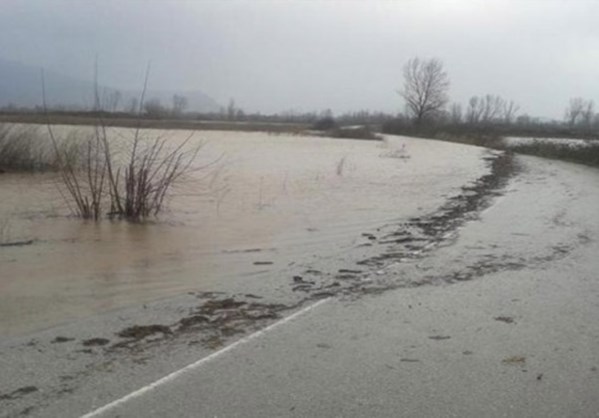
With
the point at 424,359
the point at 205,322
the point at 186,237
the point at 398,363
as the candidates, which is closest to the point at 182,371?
the point at 205,322

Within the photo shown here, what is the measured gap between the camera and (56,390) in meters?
5.28

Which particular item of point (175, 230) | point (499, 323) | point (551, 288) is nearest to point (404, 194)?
point (175, 230)

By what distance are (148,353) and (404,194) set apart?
18.9 metres

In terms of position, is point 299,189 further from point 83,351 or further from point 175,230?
point 83,351

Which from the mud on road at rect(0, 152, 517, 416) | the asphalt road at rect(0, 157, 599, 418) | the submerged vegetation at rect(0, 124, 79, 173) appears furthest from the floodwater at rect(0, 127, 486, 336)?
the asphalt road at rect(0, 157, 599, 418)

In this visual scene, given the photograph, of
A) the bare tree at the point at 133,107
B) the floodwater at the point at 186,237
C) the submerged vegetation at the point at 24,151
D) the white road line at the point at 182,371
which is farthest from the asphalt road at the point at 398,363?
the submerged vegetation at the point at 24,151

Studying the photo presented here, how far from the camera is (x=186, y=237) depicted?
1405 centimetres

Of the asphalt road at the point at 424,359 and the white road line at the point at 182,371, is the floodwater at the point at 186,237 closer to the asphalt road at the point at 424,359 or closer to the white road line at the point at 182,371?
the white road line at the point at 182,371

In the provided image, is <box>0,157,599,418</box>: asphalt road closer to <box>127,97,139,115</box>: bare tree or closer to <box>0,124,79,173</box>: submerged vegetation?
<box>127,97,139,115</box>: bare tree

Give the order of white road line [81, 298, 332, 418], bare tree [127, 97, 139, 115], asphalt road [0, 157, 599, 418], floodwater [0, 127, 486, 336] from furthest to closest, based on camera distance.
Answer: bare tree [127, 97, 139, 115] < floodwater [0, 127, 486, 336] < asphalt road [0, 157, 599, 418] < white road line [81, 298, 332, 418]

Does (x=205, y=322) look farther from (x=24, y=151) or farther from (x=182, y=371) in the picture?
(x=24, y=151)

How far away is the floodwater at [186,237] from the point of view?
9141mm

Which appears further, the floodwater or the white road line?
the floodwater

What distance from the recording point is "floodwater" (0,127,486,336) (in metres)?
9.14
